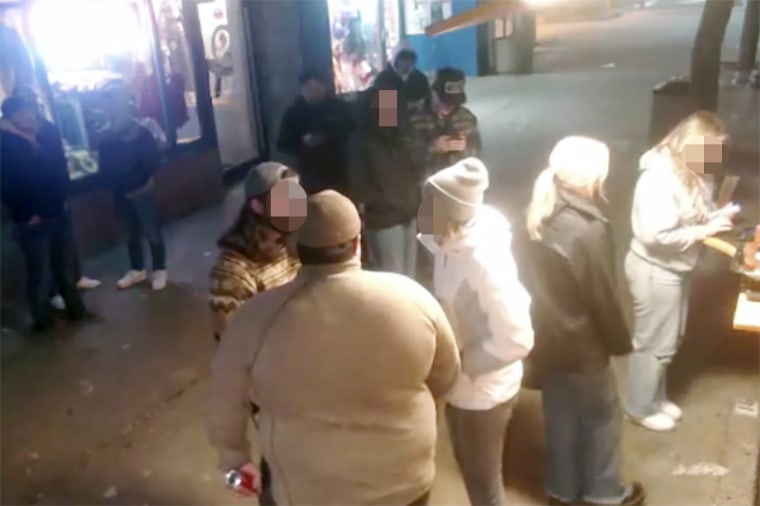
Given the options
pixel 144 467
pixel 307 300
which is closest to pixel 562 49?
pixel 144 467

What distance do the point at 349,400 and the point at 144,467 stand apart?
106 inches

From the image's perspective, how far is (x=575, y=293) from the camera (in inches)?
142

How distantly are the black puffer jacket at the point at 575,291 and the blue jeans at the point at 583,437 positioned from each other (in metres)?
0.13

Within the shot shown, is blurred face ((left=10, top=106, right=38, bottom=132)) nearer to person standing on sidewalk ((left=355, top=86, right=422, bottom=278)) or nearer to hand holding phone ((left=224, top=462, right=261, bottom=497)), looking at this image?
person standing on sidewalk ((left=355, top=86, right=422, bottom=278))

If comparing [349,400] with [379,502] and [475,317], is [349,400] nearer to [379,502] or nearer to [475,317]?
[379,502]

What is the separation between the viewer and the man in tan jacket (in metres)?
2.56

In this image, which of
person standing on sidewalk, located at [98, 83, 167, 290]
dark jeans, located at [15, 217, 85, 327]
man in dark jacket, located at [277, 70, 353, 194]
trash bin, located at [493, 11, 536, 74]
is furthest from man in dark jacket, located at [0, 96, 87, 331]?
trash bin, located at [493, 11, 536, 74]

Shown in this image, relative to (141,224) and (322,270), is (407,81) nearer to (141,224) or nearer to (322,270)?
(141,224)

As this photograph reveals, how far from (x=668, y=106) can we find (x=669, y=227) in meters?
7.43

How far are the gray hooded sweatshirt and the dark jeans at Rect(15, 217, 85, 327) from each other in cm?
445


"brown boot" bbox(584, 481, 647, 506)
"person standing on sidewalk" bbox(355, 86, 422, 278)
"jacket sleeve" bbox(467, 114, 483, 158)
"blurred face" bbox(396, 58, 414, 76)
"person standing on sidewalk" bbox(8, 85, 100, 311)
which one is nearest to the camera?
"brown boot" bbox(584, 481, 647, 506)

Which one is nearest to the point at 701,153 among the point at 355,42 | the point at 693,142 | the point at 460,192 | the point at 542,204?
the point at 693,142

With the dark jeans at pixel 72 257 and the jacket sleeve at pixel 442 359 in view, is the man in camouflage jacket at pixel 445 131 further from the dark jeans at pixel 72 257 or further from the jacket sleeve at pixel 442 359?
the jacket sleeve at pixel 442 359

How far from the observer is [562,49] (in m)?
25.0
